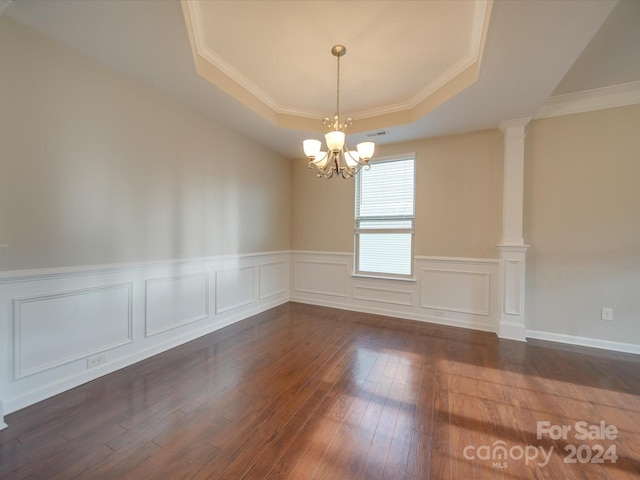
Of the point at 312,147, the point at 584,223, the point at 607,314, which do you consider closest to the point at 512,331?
the point at 607,314

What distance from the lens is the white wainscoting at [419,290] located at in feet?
11.7

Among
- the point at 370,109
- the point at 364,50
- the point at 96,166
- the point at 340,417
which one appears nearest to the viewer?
the point at 340,417

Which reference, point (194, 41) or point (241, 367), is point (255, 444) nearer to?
point (241, 367)

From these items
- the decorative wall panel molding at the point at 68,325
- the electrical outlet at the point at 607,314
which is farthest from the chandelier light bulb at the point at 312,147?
the electrical outlet at the point at 607,314

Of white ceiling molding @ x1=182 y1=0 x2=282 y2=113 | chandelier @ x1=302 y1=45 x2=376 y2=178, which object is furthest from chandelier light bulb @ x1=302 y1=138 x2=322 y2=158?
white ceiling molding @ x1=182 y1=0 x2=282 y2=113

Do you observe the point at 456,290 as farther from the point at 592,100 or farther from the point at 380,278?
the point at 592,100

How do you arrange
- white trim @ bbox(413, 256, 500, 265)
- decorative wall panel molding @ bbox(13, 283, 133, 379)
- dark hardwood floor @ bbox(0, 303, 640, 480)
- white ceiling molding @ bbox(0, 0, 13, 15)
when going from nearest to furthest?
dark hardwood floor @ bbox(0, 303, 640, 480) → white ceiling molding @ bbox(0, 0, 13, 15) → decorative wall panel molding @ bbox(13, 283, 133, 379) → white trim @ bbox(413, 256, 500, 265)

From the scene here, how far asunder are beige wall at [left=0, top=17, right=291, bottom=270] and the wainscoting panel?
32 centimetres

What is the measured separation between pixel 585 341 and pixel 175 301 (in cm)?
490

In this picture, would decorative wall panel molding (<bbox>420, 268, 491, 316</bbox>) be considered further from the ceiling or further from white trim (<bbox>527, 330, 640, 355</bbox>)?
the ceiling

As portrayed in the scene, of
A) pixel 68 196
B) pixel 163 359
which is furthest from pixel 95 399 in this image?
pixel 68 196

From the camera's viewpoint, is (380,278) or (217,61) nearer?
(217,61)

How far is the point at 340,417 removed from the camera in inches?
72.2

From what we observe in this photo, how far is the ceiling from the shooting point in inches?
70.6
